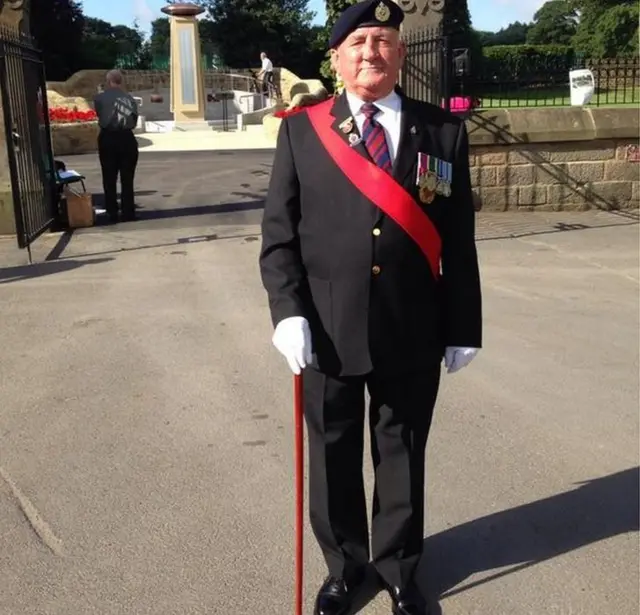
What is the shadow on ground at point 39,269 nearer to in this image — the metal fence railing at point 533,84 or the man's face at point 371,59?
the metal fence railing at point 533,84

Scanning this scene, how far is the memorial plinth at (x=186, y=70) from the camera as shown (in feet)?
94.4

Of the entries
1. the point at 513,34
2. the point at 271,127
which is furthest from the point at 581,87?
the point at 513,34

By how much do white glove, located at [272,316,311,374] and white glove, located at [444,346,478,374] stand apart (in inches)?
20.0

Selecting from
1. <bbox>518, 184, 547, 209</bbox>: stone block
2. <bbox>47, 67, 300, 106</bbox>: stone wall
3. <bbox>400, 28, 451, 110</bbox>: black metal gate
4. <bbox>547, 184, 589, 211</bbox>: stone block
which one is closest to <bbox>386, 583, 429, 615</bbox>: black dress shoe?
<bbox>400, 28, 451, 110</bbox>: black metal gate

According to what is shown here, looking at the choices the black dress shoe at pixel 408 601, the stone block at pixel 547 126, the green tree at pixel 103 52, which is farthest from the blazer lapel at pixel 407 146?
the green tree at pixel 103 52

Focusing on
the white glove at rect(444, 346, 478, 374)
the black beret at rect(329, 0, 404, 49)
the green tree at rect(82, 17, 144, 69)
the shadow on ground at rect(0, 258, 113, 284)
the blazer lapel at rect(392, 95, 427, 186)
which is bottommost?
the shadow on ground at rect(0, 258, 113, 284)

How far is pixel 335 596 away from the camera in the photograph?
9.69ft

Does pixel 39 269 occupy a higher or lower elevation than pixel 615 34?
lower

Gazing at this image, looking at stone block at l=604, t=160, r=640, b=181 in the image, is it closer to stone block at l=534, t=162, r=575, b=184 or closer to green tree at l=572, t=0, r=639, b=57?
stone block at l=534, t=162, r=575, b=184

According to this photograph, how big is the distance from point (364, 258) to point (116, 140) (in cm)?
857

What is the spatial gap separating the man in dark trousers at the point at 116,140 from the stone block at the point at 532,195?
15.9 ft

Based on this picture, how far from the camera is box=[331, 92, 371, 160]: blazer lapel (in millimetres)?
2631

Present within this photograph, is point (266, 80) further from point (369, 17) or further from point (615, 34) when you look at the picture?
point (369, 17)

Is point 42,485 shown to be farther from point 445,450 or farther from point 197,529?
point 445,450
